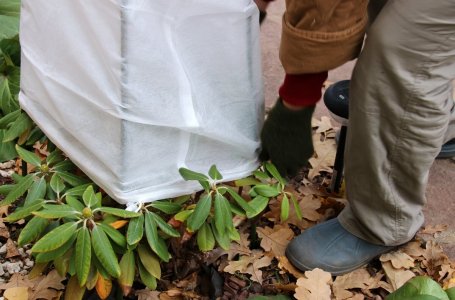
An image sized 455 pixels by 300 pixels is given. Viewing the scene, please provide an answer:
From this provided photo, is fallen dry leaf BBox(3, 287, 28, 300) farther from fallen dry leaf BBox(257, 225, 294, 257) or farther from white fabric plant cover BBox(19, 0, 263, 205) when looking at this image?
fallen dry leaf BBox(257, 225, 294, 257)

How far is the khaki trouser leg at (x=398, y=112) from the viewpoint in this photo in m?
1.63

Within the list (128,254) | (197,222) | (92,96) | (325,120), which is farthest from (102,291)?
(325,120)

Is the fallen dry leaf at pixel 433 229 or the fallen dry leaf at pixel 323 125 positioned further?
the fallen dry leaf at pixel 323 125

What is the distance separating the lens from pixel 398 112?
68.3 inches

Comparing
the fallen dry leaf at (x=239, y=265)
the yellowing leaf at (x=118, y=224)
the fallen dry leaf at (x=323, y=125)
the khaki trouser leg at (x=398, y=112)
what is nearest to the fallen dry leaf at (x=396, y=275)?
the khaki trouser leg at (x=398, y=112)

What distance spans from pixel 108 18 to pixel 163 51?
0.51 feet

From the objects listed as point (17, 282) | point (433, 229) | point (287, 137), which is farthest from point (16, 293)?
point (433, 229)

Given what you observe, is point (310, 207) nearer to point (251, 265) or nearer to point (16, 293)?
point (251, 265)

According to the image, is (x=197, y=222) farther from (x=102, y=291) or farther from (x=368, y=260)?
(x=368, y=260)

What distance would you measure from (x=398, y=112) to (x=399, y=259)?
618mm

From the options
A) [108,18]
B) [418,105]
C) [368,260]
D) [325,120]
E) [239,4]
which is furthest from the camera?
[325,120]

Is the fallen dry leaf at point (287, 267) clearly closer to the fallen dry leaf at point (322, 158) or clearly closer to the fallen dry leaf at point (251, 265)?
the fallen dry leaf at point (251, 265)

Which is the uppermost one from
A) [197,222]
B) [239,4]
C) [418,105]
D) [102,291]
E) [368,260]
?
[239,4]

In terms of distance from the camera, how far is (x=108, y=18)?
1.46 m
